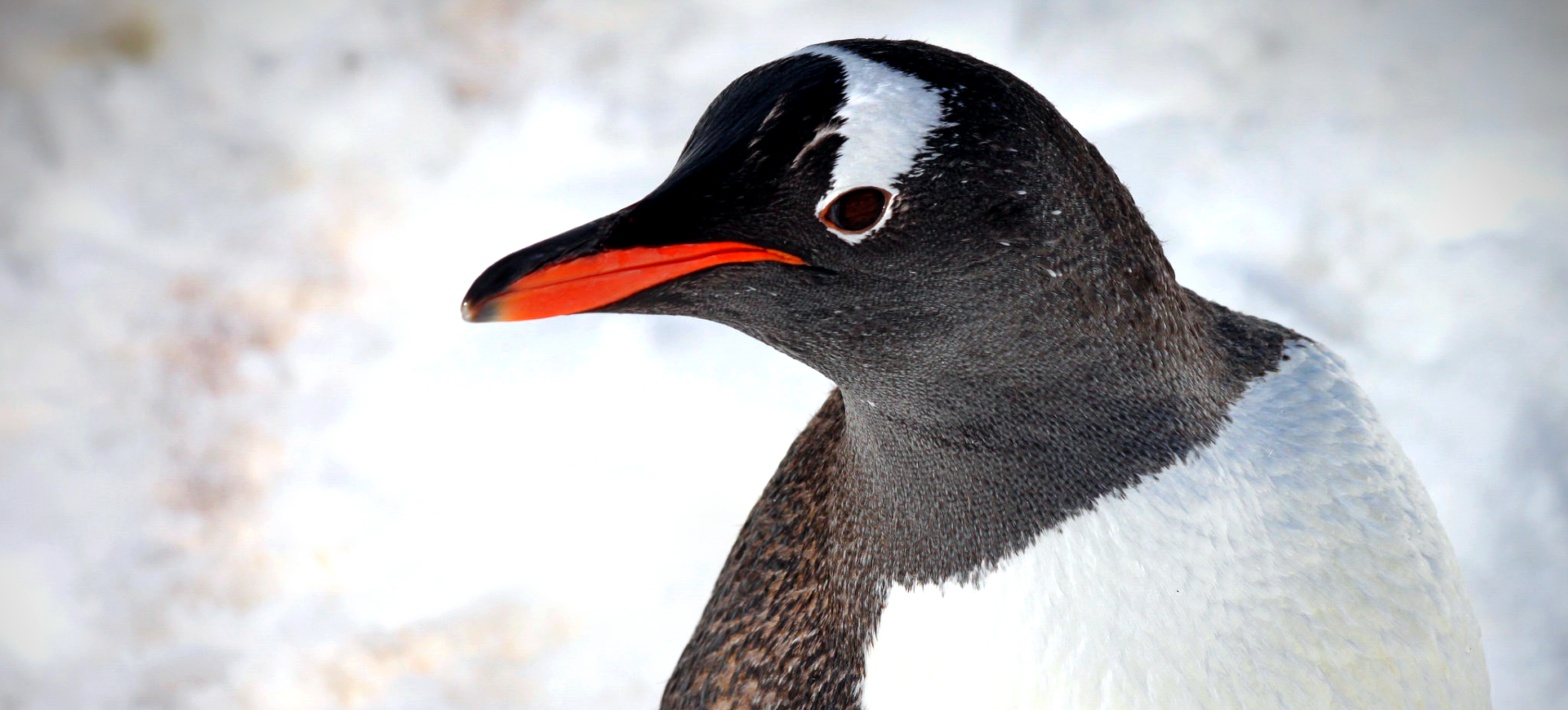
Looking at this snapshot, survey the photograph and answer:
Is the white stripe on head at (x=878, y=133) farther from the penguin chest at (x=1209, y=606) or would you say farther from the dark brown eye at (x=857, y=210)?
the penguin chest at (x=1209, y=606)

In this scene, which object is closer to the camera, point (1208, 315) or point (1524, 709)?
point (1208, 315)

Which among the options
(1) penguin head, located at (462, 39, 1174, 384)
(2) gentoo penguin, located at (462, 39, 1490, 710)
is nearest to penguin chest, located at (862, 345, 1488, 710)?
(2) gentoo penguin, located at (462, 39, 1490, 710)

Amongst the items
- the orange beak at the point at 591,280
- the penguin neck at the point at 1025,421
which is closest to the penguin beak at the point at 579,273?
the orange beak at the point at 591,280

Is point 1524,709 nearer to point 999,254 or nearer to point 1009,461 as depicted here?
point 1009,461

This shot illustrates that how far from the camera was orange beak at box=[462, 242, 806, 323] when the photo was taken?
2.30 feet

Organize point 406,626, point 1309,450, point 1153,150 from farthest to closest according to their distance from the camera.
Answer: point 1153,150
point 406,626
point 1309,450

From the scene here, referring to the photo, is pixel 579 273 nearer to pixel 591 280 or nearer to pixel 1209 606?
pixel 591 280

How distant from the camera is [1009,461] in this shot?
0.80 meters

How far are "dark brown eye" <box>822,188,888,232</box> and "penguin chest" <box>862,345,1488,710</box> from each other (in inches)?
9.6

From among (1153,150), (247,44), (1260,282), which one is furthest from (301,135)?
(1260,282)

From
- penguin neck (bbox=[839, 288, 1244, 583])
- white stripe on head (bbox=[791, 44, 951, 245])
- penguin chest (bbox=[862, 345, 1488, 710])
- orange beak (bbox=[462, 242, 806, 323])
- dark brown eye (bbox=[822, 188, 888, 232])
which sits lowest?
penguin chest (bbox=[862, 345, 1488, 710])

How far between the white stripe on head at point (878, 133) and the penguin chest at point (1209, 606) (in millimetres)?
263

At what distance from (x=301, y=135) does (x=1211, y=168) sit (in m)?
1.19

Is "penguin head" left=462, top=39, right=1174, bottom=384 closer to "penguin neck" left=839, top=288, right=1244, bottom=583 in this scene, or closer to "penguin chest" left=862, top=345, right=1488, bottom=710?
"penguin neck" left=839, top=288, right=1244, bottom=583
